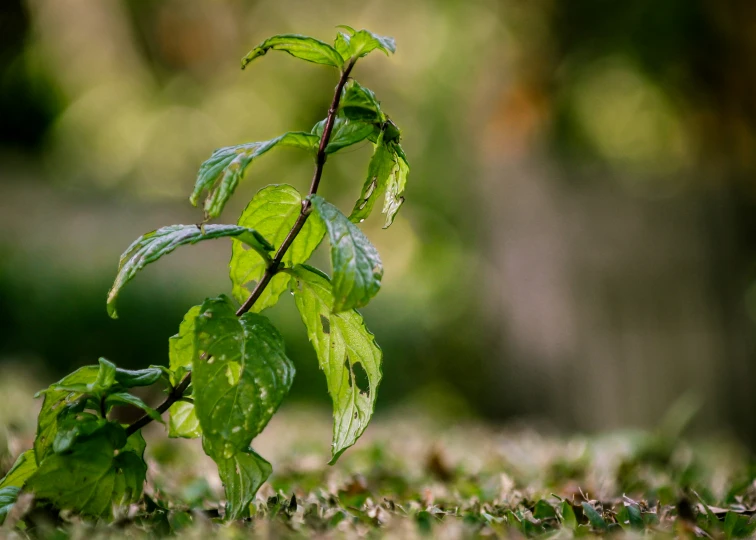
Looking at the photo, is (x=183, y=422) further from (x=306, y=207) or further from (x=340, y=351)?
(x=306, y=207)

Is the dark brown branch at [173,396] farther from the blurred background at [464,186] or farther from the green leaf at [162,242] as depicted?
the blurred background at [464,186]

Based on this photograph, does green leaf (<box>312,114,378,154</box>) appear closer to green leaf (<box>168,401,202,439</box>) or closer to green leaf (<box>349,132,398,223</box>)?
green leaf (<box>349,132,398,223</box>)

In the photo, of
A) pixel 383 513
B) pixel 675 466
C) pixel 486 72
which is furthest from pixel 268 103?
pixel 383 513

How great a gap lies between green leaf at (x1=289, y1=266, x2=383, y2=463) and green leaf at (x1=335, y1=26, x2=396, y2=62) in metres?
0.38

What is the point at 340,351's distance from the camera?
1307mm

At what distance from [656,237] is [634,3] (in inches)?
57.8

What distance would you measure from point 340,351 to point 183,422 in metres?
0.32

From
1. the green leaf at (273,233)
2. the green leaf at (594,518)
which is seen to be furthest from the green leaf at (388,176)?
the green leaf at (594,518)

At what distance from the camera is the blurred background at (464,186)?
460 centimetres

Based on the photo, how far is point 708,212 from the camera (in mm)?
4641

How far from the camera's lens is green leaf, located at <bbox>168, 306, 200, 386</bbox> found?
4.15 feet

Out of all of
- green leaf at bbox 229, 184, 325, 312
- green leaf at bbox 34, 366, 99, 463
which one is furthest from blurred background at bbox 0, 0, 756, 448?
green leaf at bbox 229, 184, 325, 312

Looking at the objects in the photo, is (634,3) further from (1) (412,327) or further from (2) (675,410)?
(1) (412,327)

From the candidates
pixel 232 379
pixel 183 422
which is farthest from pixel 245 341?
pixel 183 422
